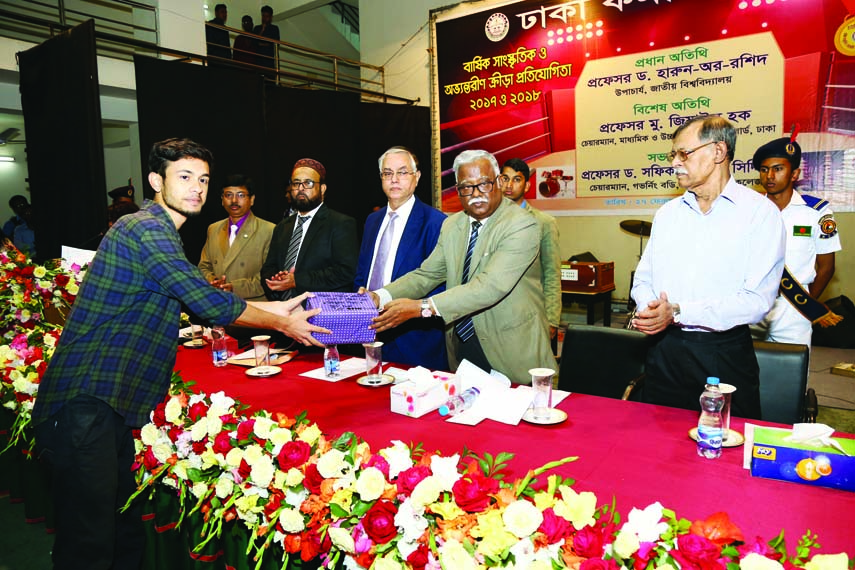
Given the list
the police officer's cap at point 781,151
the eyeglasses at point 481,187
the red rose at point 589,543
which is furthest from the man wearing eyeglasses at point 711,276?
the police officer's cap at point 781,151

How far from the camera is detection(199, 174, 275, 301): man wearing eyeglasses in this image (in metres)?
4.27

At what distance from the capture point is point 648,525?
38.6 inches

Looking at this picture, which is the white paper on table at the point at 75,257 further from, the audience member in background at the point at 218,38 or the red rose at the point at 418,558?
the audience member in background at the point at 218,38

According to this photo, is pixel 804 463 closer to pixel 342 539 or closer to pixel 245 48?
pixel 342 539

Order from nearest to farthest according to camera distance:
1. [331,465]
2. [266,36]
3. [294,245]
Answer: [331,465] < [294,245] < [266,36]

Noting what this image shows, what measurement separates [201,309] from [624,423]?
1300 mm

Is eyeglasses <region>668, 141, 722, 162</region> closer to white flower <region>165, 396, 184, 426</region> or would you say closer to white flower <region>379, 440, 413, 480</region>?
white flower <region>379, 440, 413, 480</region>

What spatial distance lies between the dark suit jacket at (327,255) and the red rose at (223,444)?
71.0 inches

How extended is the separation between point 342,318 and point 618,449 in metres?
1.03

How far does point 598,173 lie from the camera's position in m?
7.58

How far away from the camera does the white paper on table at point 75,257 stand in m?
3.36

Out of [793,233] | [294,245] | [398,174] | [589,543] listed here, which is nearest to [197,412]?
[589,543]

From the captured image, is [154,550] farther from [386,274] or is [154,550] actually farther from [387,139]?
[387,139]

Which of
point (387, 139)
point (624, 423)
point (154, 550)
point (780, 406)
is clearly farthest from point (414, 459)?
point (387, 139)
